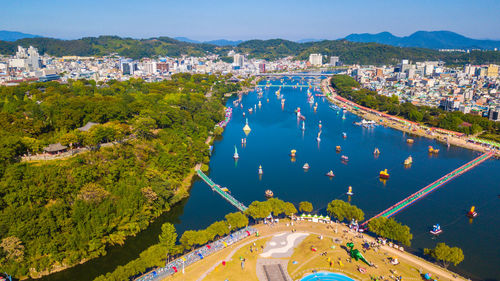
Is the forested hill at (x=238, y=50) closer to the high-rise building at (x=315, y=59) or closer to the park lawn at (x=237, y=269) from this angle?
the high-rise building at (x=315, y=59)

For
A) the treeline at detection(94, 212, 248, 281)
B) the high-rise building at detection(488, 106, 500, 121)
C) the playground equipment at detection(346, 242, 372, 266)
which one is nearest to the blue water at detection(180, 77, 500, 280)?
the treeline at detection(94, 212, 248, 281)

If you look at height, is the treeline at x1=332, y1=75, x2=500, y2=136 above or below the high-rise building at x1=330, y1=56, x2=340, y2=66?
below

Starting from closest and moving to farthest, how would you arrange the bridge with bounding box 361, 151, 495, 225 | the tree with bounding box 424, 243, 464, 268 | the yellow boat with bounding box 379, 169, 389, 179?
the tree with bounding box 424, 243, 464, 268, the bridge with bounding box 361, 151, 495, 225, the yellow boat with bounding box 379, 169, 389, 179

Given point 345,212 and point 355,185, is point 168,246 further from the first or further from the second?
point 355,185

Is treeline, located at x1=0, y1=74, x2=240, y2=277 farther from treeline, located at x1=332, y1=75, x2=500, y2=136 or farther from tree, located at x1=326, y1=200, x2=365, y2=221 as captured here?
treeline, located at x1=332, y1=75, x2=500, y2=136

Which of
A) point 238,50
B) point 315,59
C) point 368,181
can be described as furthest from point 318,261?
point 238,50

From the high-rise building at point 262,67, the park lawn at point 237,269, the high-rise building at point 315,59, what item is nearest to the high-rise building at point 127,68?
the high-rise building at point 262,67
